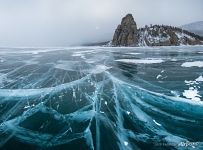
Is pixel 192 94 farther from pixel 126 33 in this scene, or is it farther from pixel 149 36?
pixel 149 36

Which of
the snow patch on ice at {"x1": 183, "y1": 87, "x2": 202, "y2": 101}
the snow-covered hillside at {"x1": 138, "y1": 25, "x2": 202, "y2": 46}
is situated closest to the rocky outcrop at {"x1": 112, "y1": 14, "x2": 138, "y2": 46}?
the snow-covered hillside at {"x1": 138, "y1": 25, "x2": 202, "y2": 46}

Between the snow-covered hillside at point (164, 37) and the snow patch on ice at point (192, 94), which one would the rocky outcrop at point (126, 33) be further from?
the snow patch on ice at point (192, 94)

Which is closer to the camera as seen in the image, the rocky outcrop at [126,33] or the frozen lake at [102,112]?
the frozen lake at [102,112]

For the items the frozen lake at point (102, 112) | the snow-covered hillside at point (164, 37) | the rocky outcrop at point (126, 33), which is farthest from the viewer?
the snow-covered hillside at point (164, 37)

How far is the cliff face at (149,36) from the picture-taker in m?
149

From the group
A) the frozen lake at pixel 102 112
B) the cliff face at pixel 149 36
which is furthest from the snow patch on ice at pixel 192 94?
the cliff face at pixel 149 36

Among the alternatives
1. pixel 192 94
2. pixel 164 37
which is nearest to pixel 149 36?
pixel 164 37

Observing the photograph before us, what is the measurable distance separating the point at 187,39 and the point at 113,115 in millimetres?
151949

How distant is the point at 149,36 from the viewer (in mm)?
162250

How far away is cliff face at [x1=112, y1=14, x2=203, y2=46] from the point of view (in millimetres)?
148750

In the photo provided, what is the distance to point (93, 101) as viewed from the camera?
13.2m

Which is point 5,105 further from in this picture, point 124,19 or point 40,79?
point 124,19

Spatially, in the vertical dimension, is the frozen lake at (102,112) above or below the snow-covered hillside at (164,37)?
above

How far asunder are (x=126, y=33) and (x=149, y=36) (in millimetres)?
17570
